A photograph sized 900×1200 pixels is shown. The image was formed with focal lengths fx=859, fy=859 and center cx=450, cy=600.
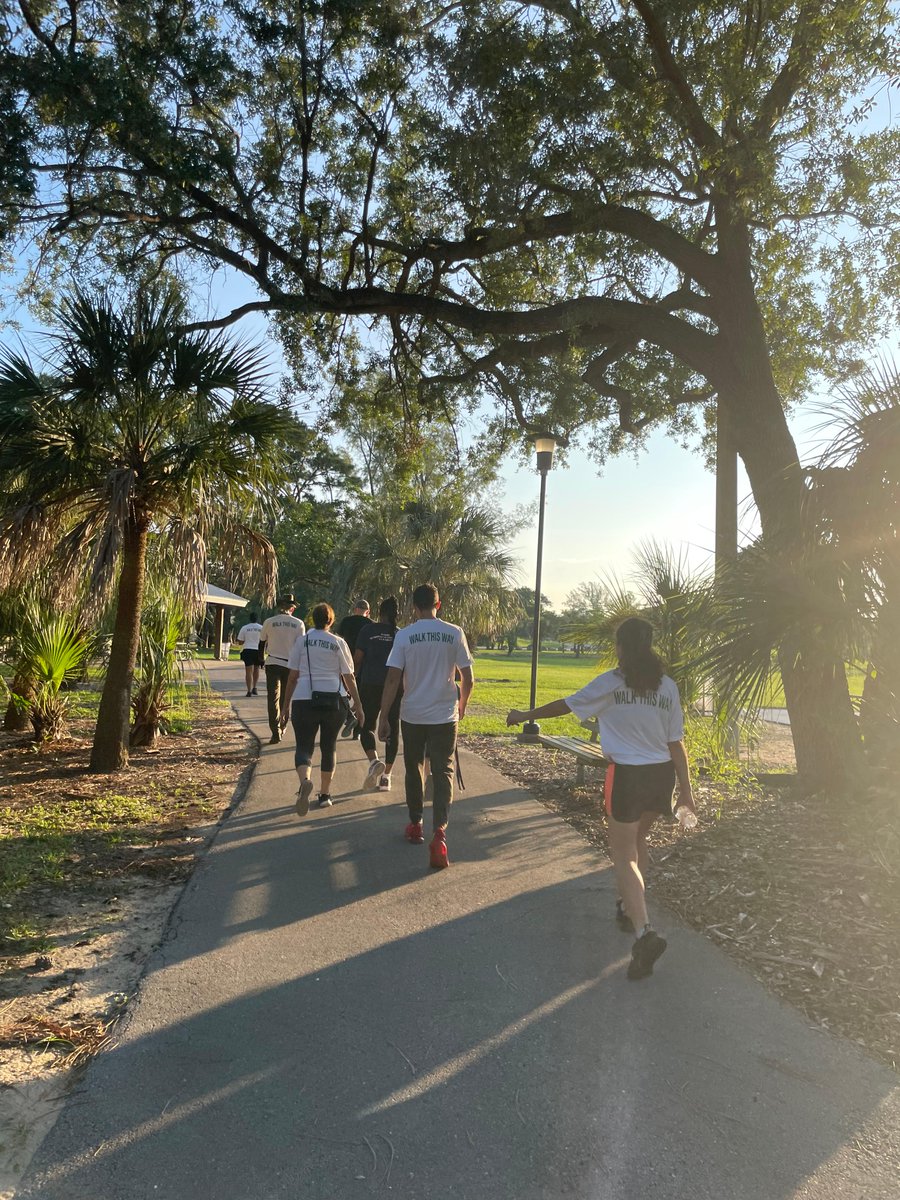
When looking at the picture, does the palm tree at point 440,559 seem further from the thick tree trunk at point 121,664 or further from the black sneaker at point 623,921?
the black sneaker at point 623,921

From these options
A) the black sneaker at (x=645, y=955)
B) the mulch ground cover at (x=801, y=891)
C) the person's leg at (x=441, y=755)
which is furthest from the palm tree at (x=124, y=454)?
the black sneaker at (x=645, y=955)

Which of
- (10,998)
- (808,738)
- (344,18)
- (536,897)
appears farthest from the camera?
(344,18)

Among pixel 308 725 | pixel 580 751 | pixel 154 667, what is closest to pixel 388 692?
pixel 308 725

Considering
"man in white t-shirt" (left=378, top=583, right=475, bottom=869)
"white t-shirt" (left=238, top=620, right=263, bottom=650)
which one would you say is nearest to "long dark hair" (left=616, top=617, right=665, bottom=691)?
"man in white t-shirt" (left=378, top=583, right=475, bottom=869)

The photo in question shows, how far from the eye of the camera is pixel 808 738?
7297 millimetres

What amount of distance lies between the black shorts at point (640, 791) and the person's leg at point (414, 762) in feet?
7.18

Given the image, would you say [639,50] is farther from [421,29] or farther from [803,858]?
[803,858]

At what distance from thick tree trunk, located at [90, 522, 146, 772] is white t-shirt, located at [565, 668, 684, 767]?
6181 millimetres

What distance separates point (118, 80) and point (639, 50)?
5.24 meters

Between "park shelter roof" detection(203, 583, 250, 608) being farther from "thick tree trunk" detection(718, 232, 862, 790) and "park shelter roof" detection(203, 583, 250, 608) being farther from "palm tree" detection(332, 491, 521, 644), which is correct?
"thick tree trunk" detection(718, 232, 862, 790)

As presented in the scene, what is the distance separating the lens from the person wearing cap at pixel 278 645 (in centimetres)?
1109

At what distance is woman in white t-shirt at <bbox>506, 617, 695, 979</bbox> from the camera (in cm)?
447

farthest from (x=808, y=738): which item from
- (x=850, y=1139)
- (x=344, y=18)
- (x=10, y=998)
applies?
(x=344, y=18)

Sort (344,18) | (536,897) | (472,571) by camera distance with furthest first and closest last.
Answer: (472,571) < (344,18) < (536,897)
